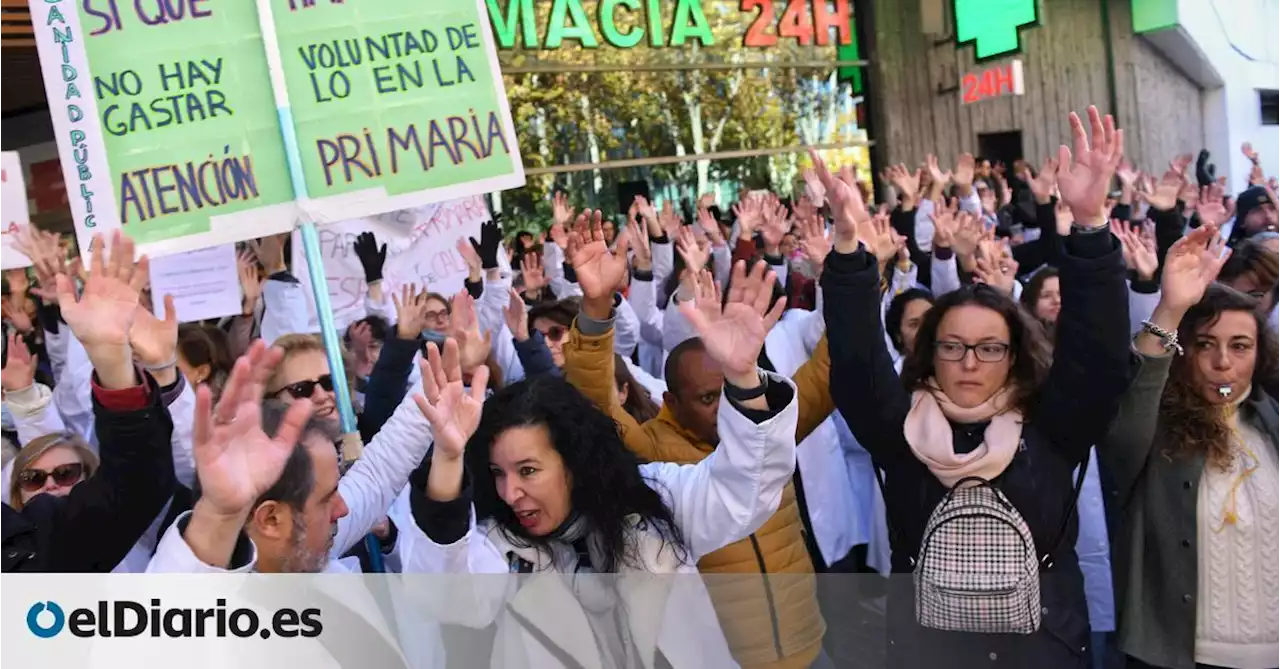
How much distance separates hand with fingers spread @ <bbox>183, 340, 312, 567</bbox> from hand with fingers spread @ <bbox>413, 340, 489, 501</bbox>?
0.28 metres

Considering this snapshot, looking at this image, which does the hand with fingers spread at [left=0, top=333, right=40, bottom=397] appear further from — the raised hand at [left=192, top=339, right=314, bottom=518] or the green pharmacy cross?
the green pharmacy cross

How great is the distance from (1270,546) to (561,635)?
63.2 inches

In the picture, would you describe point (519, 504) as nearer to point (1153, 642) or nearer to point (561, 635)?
point (561, 635)

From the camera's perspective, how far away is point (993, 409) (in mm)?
2340

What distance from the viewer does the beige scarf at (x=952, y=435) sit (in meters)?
2.25

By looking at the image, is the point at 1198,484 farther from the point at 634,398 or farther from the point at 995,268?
the point at 995,268

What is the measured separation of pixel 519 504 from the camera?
207 centimetres

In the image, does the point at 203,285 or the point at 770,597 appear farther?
the point at 203,285

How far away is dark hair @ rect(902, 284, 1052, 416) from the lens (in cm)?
240

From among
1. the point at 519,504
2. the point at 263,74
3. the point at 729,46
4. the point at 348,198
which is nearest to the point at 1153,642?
the point at 519,504

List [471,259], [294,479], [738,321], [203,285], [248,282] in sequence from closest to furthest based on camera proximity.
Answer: [294,479] → [738,321] → [203,285] → [471,259] → [248,282]

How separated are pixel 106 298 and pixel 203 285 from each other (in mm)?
2307

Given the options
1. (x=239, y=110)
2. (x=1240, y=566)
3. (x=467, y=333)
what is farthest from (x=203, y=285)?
(x=1240, y=566)

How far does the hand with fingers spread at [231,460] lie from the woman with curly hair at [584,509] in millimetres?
331
